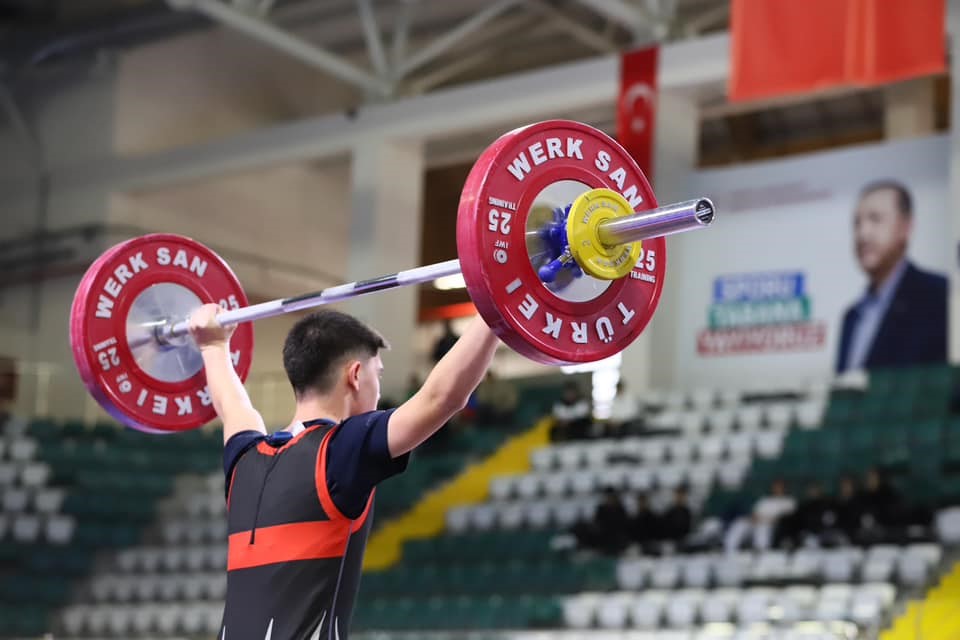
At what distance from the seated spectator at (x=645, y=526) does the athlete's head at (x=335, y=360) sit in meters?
9.55

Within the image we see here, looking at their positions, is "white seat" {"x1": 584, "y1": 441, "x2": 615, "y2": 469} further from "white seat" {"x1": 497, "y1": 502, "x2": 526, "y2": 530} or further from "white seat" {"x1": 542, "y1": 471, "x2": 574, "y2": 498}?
"white seat" {"x1": 497, "y1": 502, "x2": 526, "y2": 530}

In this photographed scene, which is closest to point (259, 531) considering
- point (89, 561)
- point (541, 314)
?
point (541, 314)

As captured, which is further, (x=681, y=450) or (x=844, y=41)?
(x=681, y=450)

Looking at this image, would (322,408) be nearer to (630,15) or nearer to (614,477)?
(614,477)

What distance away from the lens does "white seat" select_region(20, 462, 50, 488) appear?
1548cm

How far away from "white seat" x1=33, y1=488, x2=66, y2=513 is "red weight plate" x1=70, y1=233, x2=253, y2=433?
11.6 m

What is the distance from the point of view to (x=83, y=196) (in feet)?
64.1

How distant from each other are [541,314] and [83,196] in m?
17.5

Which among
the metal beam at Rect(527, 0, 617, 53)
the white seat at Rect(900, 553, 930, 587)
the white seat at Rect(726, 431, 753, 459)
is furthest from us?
the metal beam at Rect(527, 0, 617, 53)

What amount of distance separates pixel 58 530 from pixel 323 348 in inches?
509

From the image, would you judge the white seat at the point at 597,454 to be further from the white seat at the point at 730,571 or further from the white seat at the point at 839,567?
the white seat at the point at 839,567

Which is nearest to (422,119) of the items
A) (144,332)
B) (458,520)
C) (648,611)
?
(458,520)

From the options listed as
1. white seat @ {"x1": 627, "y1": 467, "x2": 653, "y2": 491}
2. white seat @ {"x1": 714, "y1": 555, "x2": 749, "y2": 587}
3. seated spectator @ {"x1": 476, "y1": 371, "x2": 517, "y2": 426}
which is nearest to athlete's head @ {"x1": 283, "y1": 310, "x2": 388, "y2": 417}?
white seat @ {"x1": 714, "y1": 555, "x2": 749, "y2": 587}

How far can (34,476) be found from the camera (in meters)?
15.5
